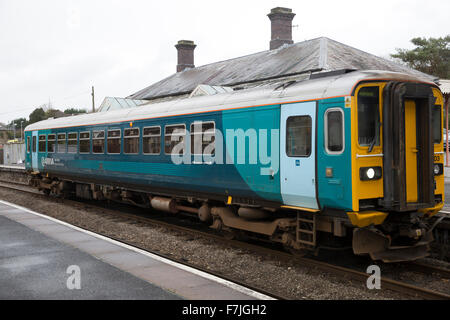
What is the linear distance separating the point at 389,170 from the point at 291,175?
5.35ft

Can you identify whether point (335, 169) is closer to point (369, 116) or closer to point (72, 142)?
point (369, 116)

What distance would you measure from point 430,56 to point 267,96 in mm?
44370

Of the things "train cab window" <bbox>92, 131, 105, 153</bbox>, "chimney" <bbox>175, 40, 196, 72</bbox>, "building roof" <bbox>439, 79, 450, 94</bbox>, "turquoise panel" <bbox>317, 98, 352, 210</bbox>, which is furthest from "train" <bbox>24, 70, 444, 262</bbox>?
"chimney" <bbox>175, 40, 196, 72</bbox>

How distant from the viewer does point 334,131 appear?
700cm

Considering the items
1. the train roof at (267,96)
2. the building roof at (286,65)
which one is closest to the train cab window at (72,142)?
Answer: the train roof at (267,96)

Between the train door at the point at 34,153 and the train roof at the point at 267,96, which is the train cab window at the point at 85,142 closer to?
the train roof at the point at 267,96

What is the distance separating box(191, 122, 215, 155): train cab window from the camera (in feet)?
31.3

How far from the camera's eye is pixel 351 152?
6.76 metres

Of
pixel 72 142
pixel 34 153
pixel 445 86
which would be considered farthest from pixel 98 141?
pixel 445 86
